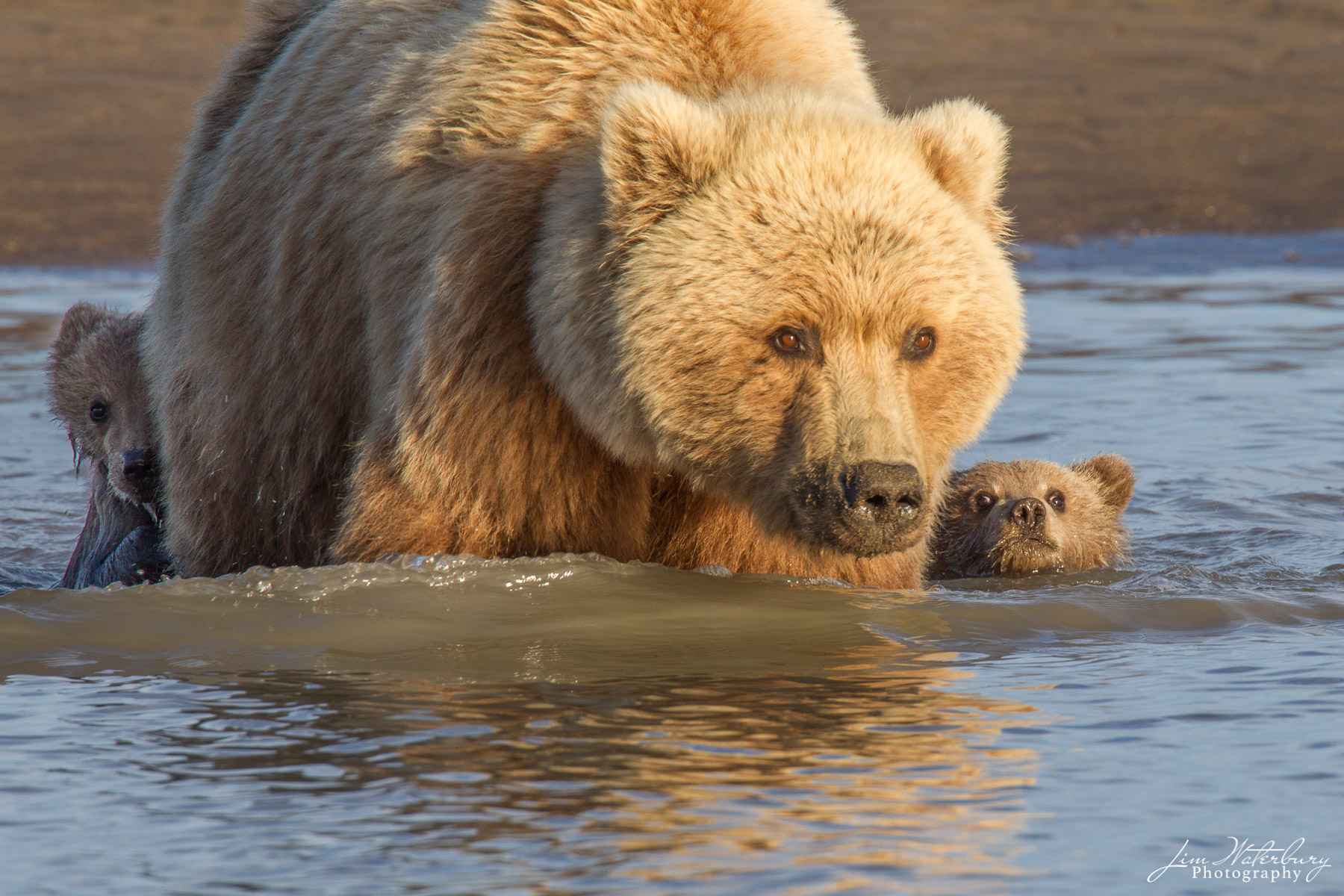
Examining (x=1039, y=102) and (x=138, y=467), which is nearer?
(x=138, y=467)

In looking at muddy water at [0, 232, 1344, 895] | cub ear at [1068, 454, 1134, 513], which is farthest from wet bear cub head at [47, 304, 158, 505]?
cub ear at [1068, 454, 1134, 513]

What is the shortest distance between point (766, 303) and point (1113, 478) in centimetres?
365

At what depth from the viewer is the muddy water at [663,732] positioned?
11.8 ft

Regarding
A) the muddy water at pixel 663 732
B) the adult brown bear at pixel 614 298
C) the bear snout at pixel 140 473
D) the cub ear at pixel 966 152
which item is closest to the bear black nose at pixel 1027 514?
the muddy water at pixel 663 732

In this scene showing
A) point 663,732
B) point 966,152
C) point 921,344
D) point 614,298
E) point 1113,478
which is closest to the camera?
point 663,732

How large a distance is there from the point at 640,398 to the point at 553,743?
3.23 feet

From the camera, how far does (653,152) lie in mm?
4582

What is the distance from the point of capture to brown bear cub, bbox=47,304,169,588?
276 inches

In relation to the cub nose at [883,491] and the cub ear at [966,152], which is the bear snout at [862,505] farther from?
the cub ear at [966,152]

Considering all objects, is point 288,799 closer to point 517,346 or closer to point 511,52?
point 517,346

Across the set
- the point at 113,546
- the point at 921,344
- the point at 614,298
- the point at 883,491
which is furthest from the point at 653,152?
the point at 113,546

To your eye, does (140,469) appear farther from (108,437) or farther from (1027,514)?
(1027,514)

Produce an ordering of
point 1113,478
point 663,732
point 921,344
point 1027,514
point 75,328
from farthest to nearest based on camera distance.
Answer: point 1113,478, point 75,328, point 1027,514, point 921,344, point 663,732

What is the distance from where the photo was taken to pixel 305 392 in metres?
5.36
